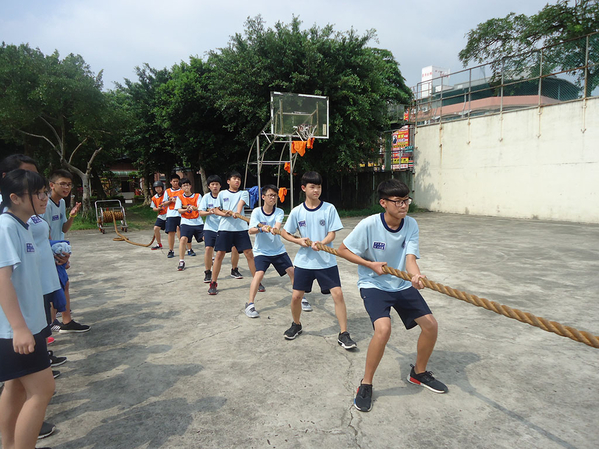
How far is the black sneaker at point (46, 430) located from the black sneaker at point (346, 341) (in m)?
A: 2.19

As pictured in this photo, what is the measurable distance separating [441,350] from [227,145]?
16752mm

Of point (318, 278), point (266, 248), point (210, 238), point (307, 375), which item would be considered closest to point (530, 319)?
point (307, 375)

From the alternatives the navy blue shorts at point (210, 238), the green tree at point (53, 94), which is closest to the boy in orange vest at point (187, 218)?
the navy blue shorts at point (210, 238)

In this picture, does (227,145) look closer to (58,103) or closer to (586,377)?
(58,103)

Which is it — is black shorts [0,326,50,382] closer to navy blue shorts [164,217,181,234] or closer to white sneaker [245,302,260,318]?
white sneaker [245,302,260,318]

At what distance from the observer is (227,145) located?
18703 millimetres

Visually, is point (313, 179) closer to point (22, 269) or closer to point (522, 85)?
point (22, 269)

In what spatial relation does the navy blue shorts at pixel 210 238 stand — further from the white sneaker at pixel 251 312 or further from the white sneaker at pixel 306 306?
the white sneaker at pixel 306 306

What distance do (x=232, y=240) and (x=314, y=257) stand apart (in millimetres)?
1965

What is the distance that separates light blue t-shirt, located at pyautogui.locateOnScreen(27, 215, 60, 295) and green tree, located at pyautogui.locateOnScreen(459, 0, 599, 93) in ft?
52.1

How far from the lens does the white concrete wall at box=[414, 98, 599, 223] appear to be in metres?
13.0

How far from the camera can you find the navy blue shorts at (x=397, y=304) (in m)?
2.67

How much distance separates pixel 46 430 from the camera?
7.56 ft

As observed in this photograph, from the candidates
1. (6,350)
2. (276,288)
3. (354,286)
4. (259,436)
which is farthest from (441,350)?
(6,350)
